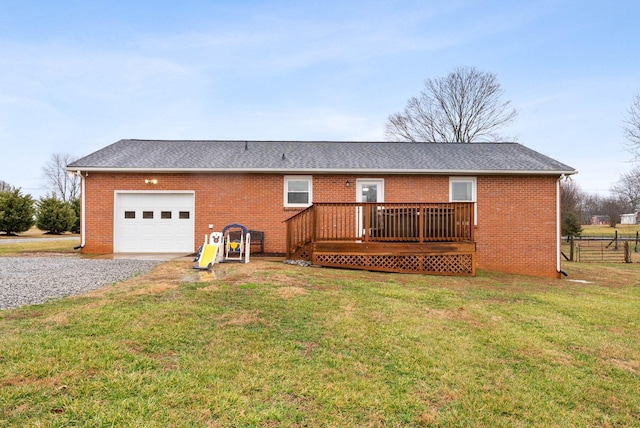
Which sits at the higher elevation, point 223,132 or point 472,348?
point 223,132

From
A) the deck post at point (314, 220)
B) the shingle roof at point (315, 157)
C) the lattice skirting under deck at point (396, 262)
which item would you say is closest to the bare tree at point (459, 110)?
the shingle roof at point (315, 157)

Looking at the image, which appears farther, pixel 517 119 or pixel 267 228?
pixel 517 119

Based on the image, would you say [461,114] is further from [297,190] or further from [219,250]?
[219,250]

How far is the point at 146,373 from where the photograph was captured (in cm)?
268

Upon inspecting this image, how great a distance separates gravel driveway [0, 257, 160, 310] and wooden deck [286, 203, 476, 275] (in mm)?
4501

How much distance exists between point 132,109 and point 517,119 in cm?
2925

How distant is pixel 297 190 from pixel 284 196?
0.49m

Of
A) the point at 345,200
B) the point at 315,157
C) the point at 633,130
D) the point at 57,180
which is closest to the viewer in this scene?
the point at 345,200

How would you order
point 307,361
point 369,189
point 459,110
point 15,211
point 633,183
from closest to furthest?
point 307,361, point 369,189, point 15,211, point 633,183, point 459,110

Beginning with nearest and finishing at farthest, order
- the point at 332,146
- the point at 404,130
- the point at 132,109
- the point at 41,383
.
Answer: the point at 41,383
the point at 332,146
the point at 132,109
the point at 404,130

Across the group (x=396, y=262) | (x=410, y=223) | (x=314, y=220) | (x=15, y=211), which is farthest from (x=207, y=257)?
(x=15, y=211)

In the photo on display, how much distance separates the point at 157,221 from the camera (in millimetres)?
11703

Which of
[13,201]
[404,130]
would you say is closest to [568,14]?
[404,130]

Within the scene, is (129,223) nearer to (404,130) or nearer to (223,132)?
(223,132)
